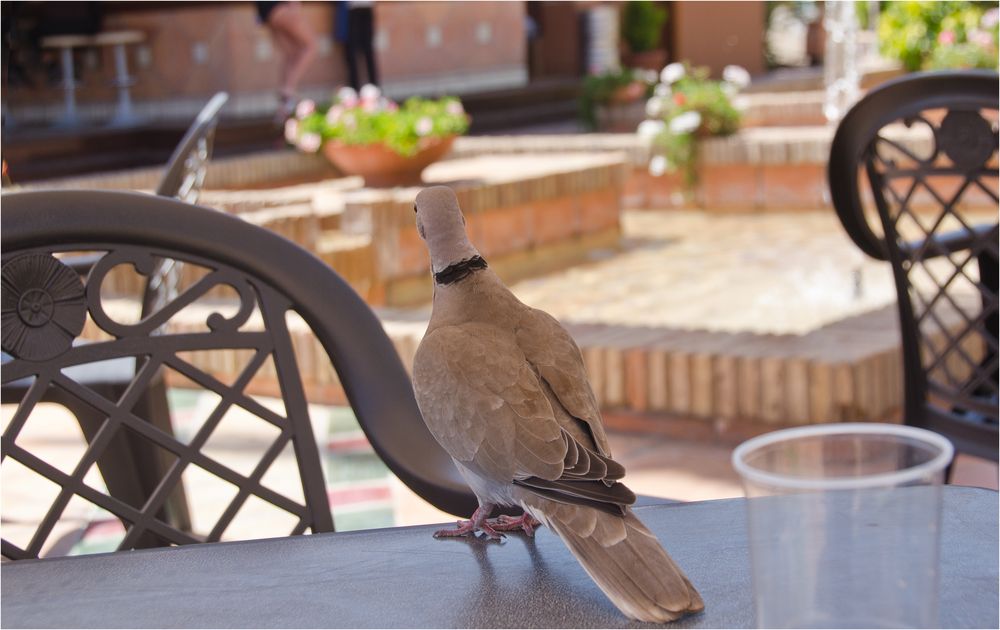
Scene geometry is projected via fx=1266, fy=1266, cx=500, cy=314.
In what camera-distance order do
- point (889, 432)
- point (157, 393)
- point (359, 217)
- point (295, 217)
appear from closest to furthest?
1. point (889, 432)
2. point (157, 393)
3. point (295, 217)
4. point (359, 217)

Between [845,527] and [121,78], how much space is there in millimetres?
10508

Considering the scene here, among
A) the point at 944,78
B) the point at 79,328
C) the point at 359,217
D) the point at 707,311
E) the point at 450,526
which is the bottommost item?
the point at 707,311

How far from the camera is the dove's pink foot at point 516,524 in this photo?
934mm

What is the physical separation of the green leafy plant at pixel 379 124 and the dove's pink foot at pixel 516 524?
5147 mm

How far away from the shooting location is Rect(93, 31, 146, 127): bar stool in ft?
33.9

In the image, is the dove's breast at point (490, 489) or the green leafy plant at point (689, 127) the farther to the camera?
the green leafy plant at point (689, 127)

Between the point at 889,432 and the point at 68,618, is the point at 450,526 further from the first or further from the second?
the point at 889,432

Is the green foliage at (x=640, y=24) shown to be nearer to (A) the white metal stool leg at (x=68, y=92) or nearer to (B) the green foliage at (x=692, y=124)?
(A) the white metal stool leg at (x=68, y=92)

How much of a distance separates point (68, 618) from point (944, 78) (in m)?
1.38

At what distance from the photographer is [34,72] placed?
35.2 feet

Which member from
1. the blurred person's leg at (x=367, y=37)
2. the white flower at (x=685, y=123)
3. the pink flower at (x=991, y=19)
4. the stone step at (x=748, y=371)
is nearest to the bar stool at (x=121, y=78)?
the blurred person's leg at (x=367, y=37)

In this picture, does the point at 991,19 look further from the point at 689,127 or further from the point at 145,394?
the point at 145,394

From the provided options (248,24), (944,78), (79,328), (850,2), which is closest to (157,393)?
(79,328)

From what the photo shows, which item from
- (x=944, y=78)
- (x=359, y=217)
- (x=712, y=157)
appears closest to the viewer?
(x=944, y=78)
